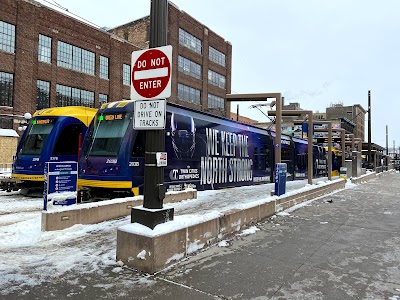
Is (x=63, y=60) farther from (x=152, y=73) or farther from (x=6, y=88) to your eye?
(x=152, y=73)

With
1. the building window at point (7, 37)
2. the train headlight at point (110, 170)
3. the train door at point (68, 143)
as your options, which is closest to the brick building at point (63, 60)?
the building window at point (7, 37)

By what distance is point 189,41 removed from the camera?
46.8 metres

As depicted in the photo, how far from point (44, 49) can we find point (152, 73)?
30.7 m

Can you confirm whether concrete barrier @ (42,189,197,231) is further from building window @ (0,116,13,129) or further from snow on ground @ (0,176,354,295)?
building window @ (0,116,13,129)

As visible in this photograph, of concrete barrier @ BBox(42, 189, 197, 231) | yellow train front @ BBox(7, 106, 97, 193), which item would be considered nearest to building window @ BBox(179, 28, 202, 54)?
yellow train front @ BBox(7, 106, 97, 193)

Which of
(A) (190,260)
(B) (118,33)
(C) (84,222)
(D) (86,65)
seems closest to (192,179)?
(C) (84,222)

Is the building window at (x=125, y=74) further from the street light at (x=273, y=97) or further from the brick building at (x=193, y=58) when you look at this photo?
the street light at (x=273, y=97)

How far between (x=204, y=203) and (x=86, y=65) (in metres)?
28.8

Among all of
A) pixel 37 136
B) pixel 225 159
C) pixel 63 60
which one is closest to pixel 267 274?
Result: pixel 225 159

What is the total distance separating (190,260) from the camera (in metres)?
5.17

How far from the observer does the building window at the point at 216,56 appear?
51.6m

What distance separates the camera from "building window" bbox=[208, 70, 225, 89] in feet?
169

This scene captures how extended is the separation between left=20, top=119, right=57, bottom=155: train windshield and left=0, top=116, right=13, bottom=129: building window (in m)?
16.9

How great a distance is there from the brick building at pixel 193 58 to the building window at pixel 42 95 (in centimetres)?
1491
